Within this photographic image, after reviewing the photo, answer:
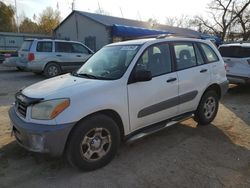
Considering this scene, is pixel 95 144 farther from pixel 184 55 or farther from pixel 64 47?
pixel 64 47

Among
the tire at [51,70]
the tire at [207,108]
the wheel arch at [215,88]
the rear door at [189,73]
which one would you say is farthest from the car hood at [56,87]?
the tire at [51,70]

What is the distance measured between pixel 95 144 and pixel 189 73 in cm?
222

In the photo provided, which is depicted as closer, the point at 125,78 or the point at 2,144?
the point at 125,78

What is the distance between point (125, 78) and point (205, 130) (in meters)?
2.27

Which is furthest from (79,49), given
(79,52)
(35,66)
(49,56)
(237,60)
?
(237,60)

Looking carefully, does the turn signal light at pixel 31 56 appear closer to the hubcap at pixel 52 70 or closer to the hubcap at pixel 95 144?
the hubcap at pixel 52 70

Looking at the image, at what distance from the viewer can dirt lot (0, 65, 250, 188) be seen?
3.33m

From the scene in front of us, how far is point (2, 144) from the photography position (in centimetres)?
440

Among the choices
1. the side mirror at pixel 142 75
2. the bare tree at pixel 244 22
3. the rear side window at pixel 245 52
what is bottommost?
the side mirror at pixel 142 75

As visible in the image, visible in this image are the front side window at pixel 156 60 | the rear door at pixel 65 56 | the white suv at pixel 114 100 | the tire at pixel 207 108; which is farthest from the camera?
the rear door at pixel 65 56

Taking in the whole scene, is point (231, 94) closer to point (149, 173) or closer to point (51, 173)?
point (149, 173)

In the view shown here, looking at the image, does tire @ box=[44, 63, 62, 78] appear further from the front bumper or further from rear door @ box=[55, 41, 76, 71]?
the front bumper

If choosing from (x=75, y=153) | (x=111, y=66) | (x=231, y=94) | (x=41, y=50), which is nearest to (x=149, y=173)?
(x=75, y=153)

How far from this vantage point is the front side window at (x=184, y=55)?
4646 millimetres
